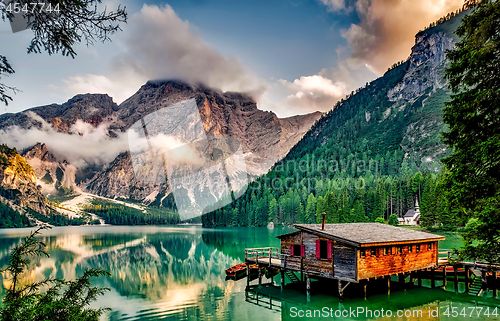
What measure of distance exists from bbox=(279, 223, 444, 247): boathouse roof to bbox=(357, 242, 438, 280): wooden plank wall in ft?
2.39

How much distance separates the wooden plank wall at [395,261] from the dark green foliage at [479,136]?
17.3m

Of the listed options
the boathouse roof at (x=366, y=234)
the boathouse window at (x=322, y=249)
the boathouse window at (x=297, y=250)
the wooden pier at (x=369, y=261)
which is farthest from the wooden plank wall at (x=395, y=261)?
the boathouse window at (x=297, y=250)

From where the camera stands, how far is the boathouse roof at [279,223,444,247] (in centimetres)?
3005

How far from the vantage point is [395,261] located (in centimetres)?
3209

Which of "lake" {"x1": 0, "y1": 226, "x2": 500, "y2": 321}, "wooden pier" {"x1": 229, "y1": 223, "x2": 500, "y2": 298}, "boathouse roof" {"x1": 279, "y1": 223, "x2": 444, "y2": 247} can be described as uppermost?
"boathouse roof" {"x1": 279, "y1": 223, "x2": 444, "y2": 247}

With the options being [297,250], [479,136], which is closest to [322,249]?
[297,250]

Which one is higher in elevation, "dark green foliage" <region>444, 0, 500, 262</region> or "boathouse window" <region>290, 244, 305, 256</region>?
"dark green foliage" <region>444, 0, 500, 262</region>

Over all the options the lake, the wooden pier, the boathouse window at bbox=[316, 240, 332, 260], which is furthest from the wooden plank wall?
the boathouse window at bbox=[316, 240, 332, 260]

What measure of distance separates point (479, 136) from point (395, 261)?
2168cm

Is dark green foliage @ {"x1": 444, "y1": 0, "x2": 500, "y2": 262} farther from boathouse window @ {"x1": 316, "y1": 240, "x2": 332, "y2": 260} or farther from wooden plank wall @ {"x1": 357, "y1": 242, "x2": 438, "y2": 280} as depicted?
boathouse window @ {"x1": 316, "y1": 240, "x2": 332, "y2": 260}

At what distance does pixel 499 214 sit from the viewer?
1129cm

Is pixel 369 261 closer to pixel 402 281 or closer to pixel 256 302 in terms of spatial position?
pixel 402 281

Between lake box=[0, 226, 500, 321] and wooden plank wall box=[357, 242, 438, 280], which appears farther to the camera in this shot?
wooden plank wall box=[357, 242, 438, 280]

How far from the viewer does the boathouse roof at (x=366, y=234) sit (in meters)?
30.1
